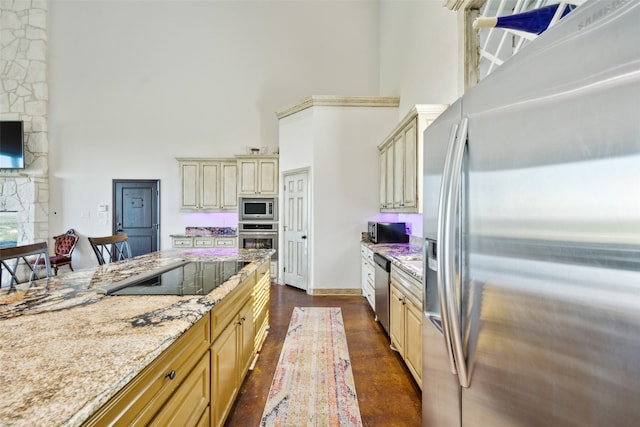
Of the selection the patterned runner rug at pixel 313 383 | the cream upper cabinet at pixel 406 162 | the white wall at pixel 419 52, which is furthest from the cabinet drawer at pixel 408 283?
the white wall at pixel 419 52

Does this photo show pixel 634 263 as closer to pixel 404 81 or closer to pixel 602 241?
pixel 602 241

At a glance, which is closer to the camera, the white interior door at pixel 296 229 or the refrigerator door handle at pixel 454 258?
the refrigerator door handle at pixel 454 258

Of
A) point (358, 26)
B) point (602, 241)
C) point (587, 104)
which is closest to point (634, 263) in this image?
point (602, 241)

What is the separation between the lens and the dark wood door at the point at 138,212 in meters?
6.49

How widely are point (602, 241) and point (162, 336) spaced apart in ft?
4.00

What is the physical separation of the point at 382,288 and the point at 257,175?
12.1 feet

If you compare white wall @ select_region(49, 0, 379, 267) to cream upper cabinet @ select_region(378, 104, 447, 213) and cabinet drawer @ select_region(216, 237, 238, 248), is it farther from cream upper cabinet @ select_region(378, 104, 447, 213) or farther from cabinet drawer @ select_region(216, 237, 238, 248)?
cream upper cabinet @ select_region(378, 104, 447, 213)

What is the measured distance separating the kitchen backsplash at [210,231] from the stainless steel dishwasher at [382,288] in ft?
12.6

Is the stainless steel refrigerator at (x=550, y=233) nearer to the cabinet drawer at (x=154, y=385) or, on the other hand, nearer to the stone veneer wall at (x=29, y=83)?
the cabinet drawer at (x=154, y=385)

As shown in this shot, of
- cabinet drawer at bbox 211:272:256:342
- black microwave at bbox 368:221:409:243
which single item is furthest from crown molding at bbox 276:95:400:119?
cabinet drawer at bbox 211:272:256:342

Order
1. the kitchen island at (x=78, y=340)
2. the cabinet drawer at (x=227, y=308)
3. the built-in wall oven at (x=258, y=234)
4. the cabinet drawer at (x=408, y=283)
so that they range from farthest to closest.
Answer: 1. the built-in wall oven at (x=258, y=234)
2. the cabinet drawer at (x=408, y=283)
3. the cabinet drawer at (x=227, y=308)
4. the kitchen island at (x=78, y=340)

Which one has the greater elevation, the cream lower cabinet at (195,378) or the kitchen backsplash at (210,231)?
the kitchen backsplash at (210,231)

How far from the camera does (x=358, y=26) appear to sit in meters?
6.35

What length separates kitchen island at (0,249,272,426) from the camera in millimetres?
645
